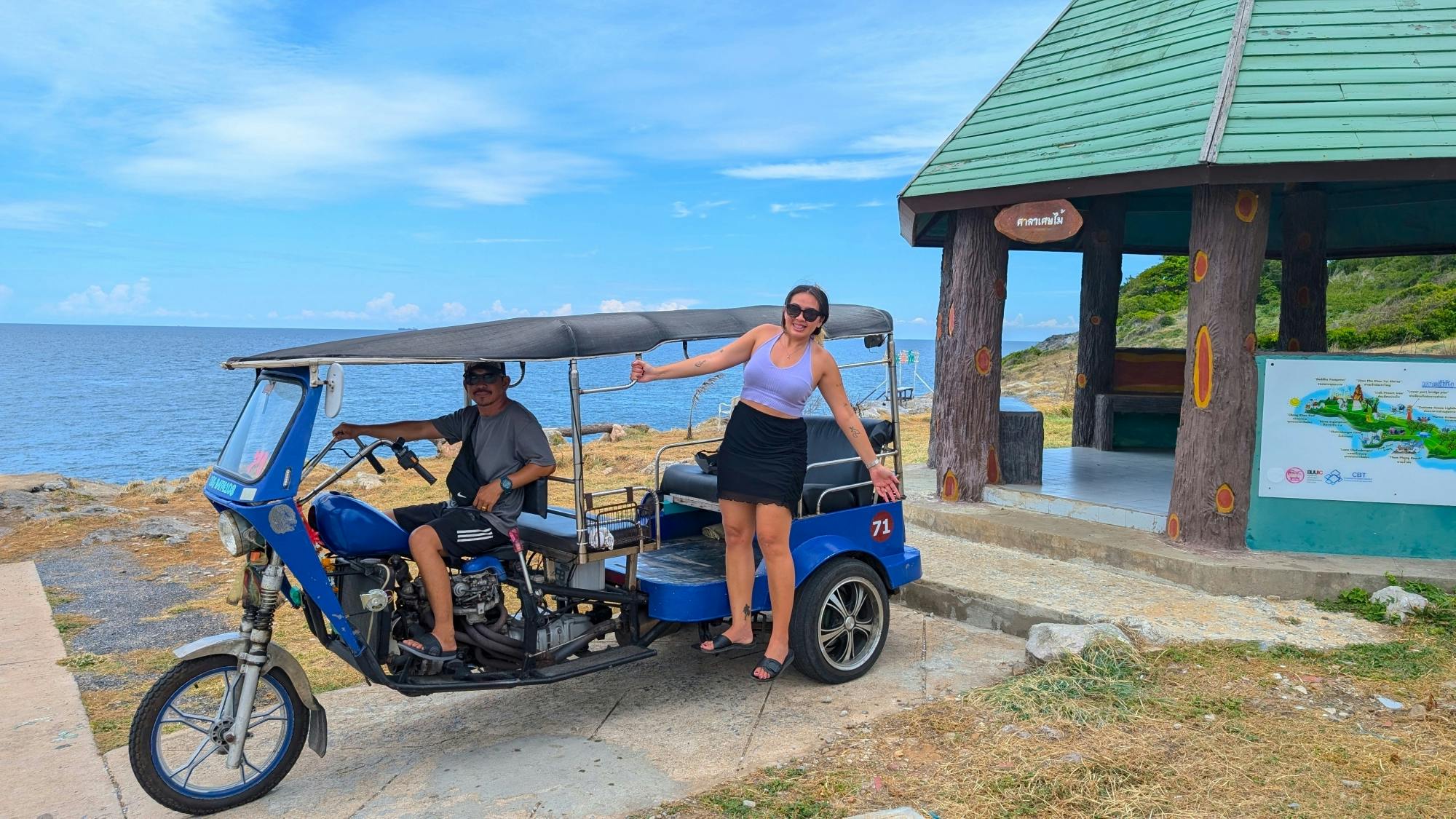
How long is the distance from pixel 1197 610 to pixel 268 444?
5560mm

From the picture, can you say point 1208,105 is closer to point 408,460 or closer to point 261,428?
point 408,460

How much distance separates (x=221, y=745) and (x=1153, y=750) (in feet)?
13.1

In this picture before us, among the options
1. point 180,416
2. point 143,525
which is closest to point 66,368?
point 180,416

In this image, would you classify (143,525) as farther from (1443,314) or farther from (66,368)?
(66,368)

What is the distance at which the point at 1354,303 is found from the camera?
34656mm

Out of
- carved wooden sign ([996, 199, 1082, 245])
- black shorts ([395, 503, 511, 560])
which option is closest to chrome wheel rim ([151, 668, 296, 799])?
black shorts ([395, 503, 511, 560])

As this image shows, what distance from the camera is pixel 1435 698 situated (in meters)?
5.33

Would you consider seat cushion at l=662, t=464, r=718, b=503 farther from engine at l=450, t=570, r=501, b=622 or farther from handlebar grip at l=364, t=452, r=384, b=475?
handlebar grip at l=364, t=452, r=384, b=475

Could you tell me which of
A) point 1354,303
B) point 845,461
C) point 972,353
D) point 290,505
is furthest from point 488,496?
point 1354,303

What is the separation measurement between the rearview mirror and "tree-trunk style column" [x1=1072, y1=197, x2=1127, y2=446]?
10445mm

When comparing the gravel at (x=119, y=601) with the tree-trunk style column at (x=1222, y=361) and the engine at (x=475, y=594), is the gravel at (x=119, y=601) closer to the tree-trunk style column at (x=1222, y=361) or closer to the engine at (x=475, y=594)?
the engine at (x=475, y=594)

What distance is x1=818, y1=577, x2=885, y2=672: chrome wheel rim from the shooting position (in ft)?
19.3

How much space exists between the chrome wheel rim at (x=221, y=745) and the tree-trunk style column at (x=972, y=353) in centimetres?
618

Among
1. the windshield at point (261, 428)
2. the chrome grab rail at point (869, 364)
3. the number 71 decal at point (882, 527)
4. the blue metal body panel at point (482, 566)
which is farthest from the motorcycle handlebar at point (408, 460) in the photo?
the number 71 decal at point (882, 527)
